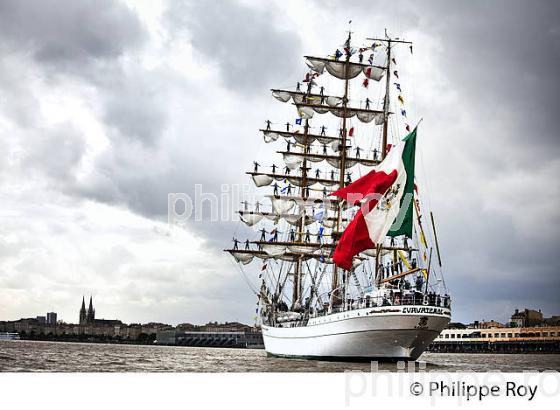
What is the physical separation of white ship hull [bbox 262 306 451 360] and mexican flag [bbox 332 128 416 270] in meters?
2.07

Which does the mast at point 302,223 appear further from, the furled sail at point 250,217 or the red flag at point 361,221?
the red flag at point 361,221

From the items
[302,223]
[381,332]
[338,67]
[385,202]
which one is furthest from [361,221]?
[302,223]

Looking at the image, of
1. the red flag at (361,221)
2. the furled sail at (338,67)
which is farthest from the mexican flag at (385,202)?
the furled sail at (338,67)

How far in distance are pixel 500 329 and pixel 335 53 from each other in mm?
53060

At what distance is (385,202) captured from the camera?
71.3 ft

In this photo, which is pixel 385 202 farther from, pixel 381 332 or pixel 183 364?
pixel 183 364

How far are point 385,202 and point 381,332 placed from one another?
4512mm

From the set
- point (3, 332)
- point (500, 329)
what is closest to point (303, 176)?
point (3, 332)

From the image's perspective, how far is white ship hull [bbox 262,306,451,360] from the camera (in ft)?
75.8

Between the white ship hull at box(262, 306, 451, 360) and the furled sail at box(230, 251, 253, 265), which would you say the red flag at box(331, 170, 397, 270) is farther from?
the furled sail at box(230, 251, 253, 265)

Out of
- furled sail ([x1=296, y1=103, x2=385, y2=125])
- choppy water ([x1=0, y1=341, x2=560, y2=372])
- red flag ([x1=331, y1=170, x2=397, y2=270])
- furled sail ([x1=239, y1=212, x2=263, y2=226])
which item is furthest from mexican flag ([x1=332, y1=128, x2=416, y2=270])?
furled sail ([x1=239, y1=212, x2=263, y2=226])
